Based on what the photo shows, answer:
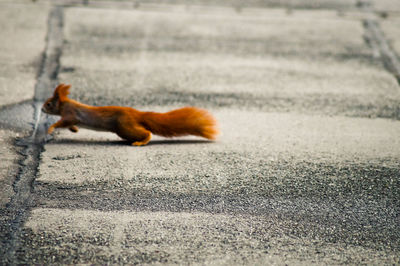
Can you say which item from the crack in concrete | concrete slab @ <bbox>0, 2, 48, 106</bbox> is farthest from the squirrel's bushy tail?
concrete slab @ <bbox>0, 2, 48, 106</bbox>

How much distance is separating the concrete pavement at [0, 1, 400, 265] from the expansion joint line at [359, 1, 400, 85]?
0.11 m

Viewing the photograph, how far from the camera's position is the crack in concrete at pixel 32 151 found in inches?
92.3

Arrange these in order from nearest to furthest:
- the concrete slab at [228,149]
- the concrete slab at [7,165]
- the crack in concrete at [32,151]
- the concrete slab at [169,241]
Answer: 1. the concrete slab at [169,241]
2. the crack in concrete at [32,151]
3. the concrete slab at [7,165]
4. the concrete slab at [228,149]

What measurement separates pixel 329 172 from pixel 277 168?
1.01ft

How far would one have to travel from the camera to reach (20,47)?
4922 millimetres

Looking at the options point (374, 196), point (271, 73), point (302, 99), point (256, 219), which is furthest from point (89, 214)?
point (271, 73)

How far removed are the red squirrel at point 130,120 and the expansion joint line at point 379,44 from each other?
2.23 metres

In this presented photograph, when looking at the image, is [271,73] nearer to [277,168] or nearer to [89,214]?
[277,168]

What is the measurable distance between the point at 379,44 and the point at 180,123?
10.2 ft

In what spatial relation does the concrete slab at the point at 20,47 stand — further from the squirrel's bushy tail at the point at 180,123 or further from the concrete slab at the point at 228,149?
the squirrel's bushy tail at the point at 180,123

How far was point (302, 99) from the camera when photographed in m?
4.19

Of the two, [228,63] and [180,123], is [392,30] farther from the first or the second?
[180,123]

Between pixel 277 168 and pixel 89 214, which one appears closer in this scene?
pixel 89 214

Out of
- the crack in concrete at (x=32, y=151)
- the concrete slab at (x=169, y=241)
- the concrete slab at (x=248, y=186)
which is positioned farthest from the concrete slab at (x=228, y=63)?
the concrete slab at (x=169, y=241)
